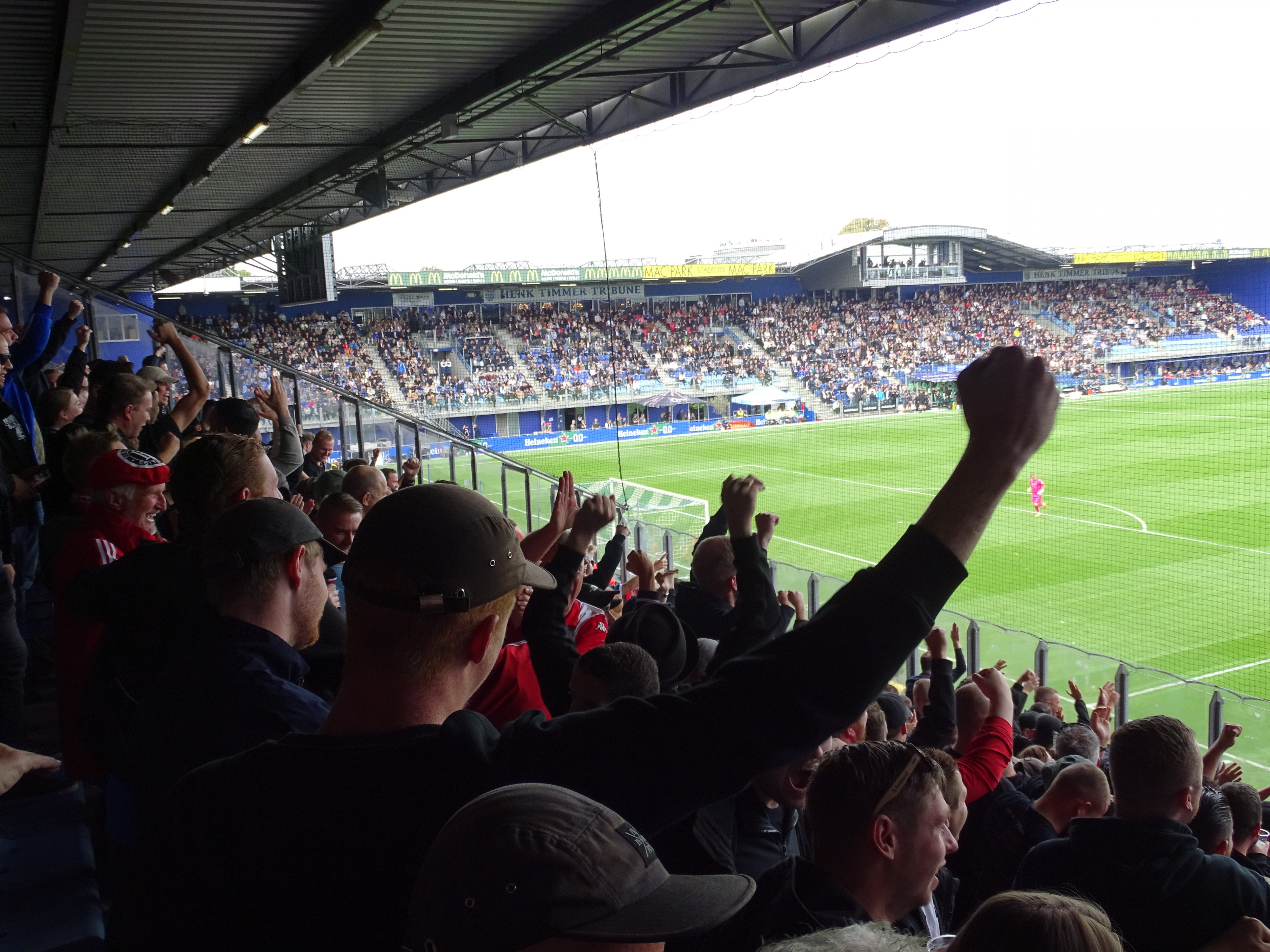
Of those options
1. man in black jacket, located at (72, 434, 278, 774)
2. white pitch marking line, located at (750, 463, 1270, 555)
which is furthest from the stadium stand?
man in black jacket, located at (72, 434, 278, 774)

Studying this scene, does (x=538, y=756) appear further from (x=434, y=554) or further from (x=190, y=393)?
Result: (x=190, y=393)

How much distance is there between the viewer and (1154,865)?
76.8 inches

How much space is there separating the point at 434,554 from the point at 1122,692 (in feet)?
22.0

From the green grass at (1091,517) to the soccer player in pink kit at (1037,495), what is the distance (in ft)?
0.72

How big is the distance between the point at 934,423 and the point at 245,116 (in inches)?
1159

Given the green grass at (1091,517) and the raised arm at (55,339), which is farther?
the green grass at (1091,517)

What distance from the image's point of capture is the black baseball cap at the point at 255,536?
59.7 inches

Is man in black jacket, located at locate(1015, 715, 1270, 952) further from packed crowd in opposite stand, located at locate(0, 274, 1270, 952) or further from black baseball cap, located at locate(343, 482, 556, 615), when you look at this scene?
black baseball cap, located at locate(343, 482, 556, 615)

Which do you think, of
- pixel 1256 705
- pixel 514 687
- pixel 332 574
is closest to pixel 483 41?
pixel 332 574

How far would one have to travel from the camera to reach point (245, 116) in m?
8.12

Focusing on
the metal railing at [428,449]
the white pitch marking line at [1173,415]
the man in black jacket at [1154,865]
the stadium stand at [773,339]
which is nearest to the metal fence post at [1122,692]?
the metal railing at [428,449]

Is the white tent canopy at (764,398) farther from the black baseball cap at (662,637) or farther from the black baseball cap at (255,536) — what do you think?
the black baseball cap at (255,536)

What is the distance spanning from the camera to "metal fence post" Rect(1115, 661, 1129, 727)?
22.0ft

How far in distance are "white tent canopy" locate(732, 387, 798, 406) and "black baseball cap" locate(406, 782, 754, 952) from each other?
35348 millimetres
